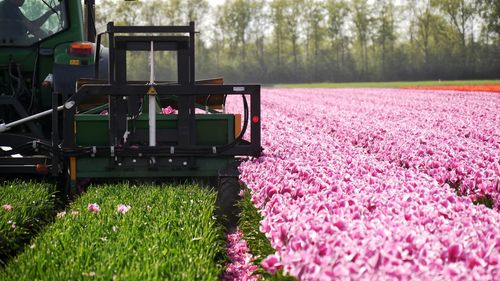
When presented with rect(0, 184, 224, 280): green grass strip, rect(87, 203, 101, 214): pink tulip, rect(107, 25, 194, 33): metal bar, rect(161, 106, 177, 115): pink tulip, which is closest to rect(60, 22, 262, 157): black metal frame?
rect(107, 25, 194, 33): metal bar

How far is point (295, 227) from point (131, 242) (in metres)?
1.33

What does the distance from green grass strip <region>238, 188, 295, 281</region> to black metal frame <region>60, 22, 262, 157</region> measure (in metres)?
0.78

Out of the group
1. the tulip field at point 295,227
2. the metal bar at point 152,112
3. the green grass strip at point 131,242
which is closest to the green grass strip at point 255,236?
the tulip field at point 295,227

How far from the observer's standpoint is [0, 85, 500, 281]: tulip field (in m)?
3.71

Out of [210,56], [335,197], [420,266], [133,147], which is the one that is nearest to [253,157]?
[133,147]

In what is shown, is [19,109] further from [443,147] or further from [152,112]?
[443,147]

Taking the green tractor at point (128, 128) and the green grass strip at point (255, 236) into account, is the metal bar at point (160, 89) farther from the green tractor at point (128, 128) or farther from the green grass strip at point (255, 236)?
the green grass strip at point (255, 236)

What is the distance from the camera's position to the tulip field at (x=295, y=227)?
3709 mm

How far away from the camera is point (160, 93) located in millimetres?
7301

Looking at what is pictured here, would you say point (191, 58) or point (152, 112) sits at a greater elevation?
point (191, 58)

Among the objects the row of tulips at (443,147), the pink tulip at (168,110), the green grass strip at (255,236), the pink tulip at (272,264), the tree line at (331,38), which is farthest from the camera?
the tree line at (331,38)

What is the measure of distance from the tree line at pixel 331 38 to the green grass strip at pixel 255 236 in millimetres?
63372

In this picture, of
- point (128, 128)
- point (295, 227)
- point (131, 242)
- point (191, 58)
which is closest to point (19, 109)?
point (128, 128)

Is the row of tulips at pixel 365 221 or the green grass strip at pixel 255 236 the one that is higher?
the row of tulips at pixel 365 221
